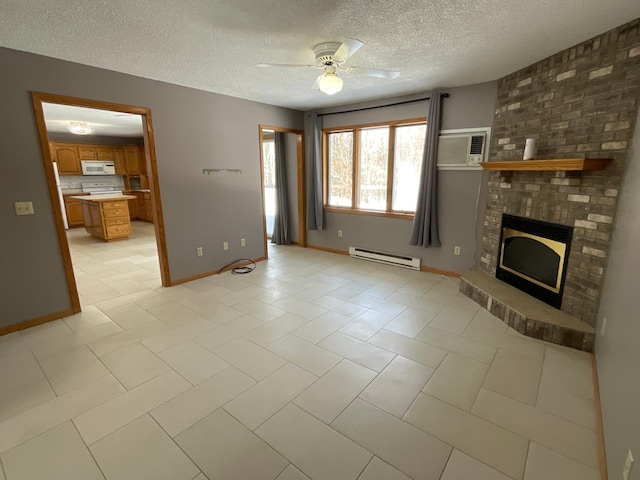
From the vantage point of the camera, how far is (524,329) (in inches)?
103

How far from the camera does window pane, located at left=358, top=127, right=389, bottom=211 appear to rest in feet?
15.2

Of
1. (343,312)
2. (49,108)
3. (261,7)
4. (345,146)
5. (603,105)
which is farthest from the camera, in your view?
(345,146)

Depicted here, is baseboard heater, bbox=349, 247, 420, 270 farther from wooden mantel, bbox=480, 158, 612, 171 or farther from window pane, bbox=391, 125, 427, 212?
wooden mantel, bbox=480, 158, 612, 171

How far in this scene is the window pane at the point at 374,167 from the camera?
462cm

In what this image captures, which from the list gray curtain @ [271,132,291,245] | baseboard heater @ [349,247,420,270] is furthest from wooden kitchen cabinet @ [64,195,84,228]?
baseboard heater @ [349,247,420,270]

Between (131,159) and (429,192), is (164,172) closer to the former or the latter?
(429,192)

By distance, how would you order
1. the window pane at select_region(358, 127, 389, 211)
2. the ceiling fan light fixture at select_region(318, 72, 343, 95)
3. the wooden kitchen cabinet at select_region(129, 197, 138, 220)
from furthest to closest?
the wooden kitchen cabinet at select_region(129, 197, 138, 220), the window pane at select_region(358, 127, 389, 211), the ceiling fan light fixture at select_region(318, 72, 343, 95)

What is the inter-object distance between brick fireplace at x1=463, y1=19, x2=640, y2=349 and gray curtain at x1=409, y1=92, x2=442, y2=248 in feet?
2.70

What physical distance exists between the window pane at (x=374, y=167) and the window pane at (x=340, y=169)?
0.23 meters

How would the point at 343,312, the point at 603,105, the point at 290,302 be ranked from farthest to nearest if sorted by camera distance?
the point at 290,302
the point at 343,312
the point at 603,105

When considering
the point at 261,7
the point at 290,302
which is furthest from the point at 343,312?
the point at 261,7

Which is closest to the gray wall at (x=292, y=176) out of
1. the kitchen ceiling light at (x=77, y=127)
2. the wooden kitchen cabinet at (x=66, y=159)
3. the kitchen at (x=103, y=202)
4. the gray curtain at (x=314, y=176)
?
the gray curtain at (x=314, y=176)

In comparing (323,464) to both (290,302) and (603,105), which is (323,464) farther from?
(603,105)

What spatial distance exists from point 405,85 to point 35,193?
4.02 metres
